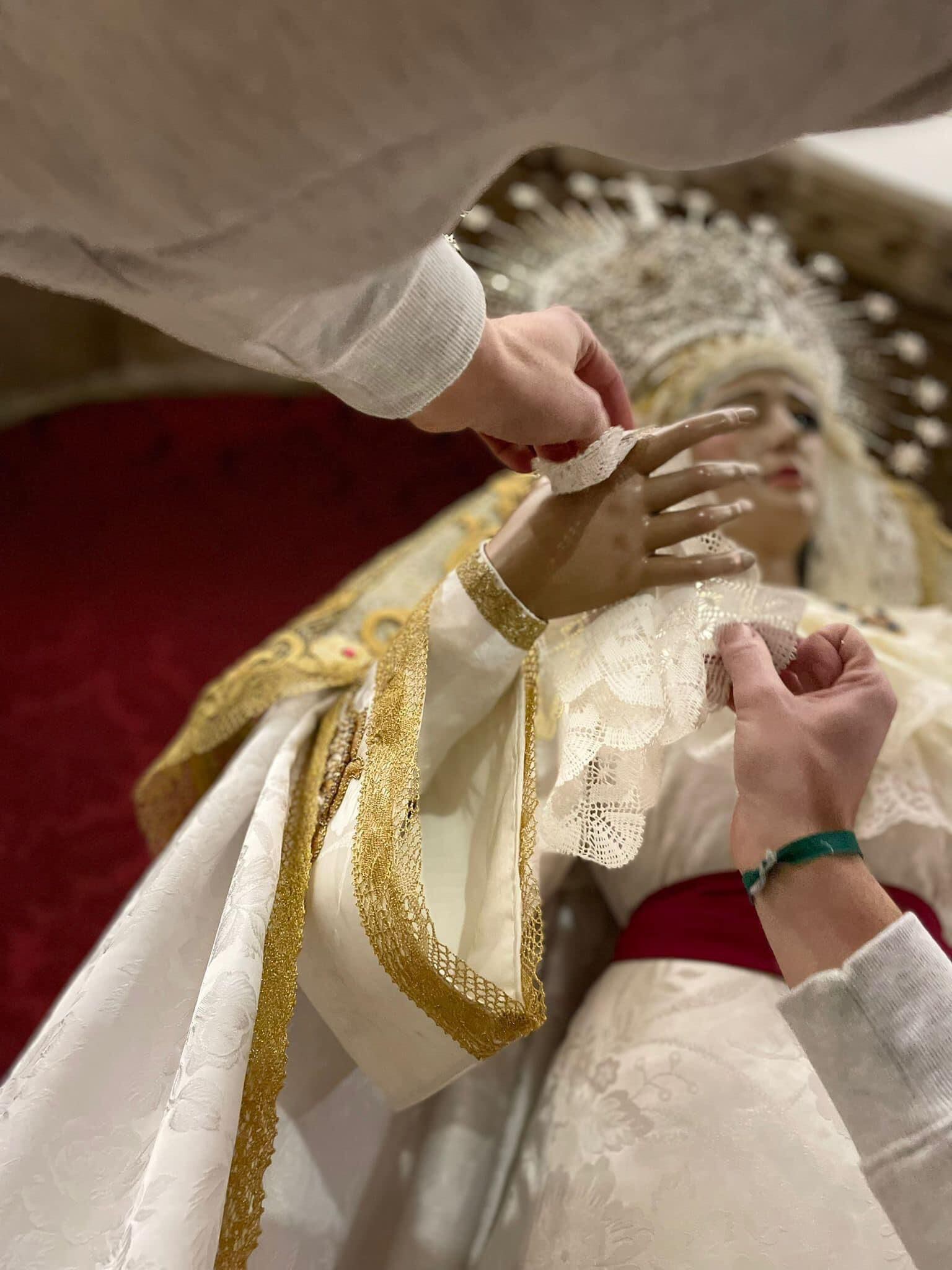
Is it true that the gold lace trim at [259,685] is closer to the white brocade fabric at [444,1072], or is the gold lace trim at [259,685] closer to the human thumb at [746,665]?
the white brocade fabric at [444,1072]

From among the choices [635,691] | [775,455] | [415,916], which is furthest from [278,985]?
[775,455]

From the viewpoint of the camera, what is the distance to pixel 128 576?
1963 millimetres

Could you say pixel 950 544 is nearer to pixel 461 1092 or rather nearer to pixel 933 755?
pixel 933 755

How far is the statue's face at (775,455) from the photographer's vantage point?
1.39 meters

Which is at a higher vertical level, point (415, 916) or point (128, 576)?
point (415, 916)

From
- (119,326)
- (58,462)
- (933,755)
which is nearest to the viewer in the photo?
(933,755)

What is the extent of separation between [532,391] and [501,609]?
0.75ft

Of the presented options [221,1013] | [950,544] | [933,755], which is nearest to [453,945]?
[221,1013]

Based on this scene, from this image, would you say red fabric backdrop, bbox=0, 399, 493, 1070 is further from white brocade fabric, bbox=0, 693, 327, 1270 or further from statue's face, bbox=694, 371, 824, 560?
statue's face, bbox=694, 371, 824, 560

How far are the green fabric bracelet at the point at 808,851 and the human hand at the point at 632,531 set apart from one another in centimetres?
28

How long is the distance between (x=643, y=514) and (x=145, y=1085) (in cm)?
58

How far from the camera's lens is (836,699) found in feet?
2.36

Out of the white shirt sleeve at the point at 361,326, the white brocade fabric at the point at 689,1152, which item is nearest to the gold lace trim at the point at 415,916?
the white brocade fabric at the point at 689,1152

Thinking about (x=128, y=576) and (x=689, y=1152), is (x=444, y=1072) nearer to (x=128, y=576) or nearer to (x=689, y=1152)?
(x=689, y=1152)
